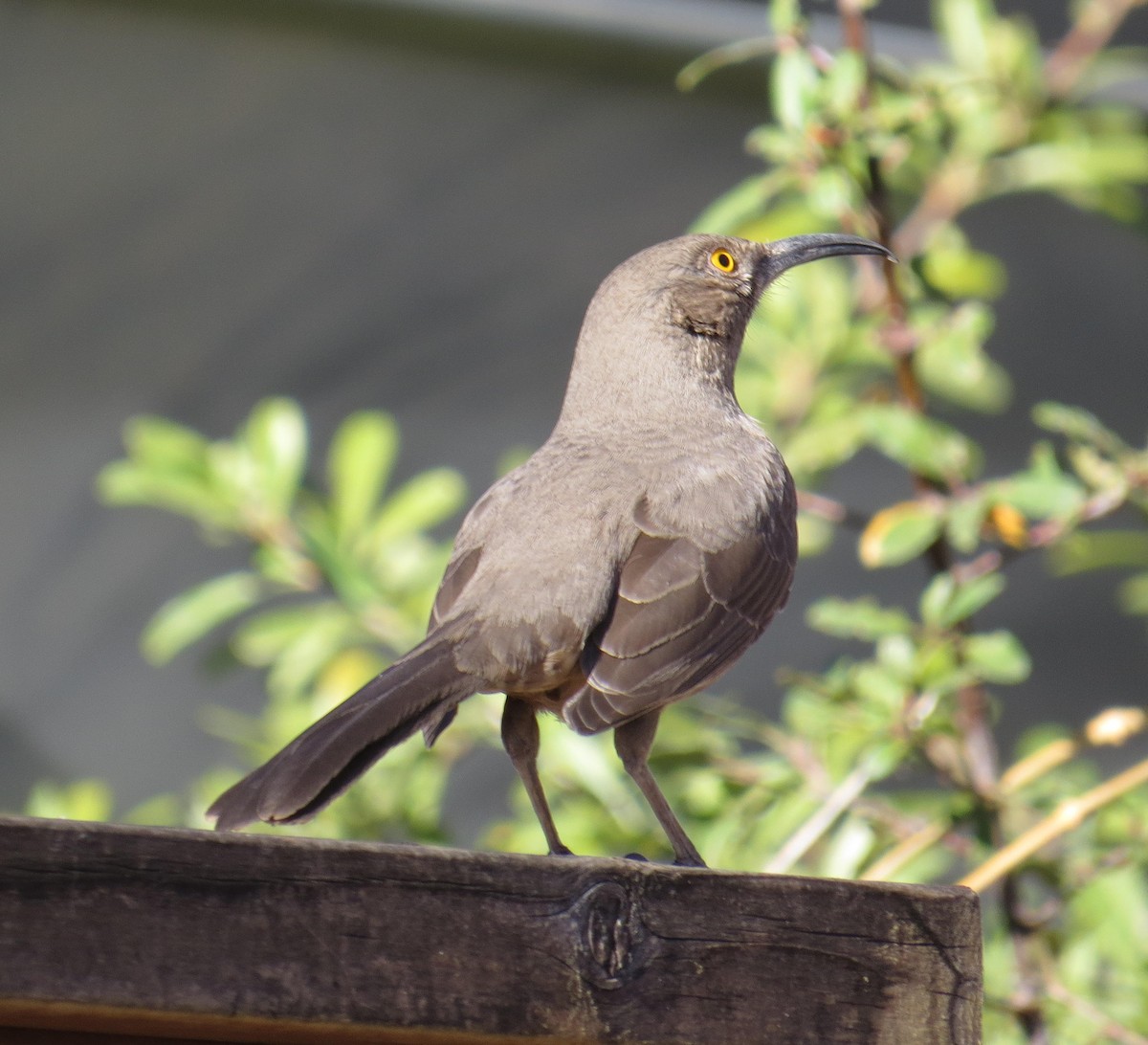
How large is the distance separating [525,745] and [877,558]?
992mm

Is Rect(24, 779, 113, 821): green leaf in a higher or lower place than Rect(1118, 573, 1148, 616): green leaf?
lower

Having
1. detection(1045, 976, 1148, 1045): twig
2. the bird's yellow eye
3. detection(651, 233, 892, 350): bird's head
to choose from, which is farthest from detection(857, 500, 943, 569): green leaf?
detection(1045, 976, 1148, 1045): twig

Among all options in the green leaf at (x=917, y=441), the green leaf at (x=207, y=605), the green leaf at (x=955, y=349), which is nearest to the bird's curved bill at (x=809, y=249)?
the green leaf at (x=955, y=349)

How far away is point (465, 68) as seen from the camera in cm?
571

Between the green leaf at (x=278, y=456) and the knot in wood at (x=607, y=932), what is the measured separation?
7.25 ft

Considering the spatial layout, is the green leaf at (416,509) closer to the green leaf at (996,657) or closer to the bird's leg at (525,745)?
the bird's leg at (525,745)

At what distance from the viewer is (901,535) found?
11.4ft

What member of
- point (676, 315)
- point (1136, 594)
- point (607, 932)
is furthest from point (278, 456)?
point (1136, 594)

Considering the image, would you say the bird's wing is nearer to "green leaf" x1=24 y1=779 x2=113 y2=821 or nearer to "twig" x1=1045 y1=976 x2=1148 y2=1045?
"twig" x1=1045 y1=976 x2=1148 y2=1045

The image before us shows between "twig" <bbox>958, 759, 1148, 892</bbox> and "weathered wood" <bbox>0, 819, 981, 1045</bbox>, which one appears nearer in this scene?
"weathered wood" <bbox>0, 819, 981, 1045</bbox>

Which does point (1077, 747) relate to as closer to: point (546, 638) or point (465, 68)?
point (546, 638)

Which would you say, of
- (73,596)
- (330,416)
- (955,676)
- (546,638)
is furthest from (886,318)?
(73,596)

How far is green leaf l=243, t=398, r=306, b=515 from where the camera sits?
3941 mm

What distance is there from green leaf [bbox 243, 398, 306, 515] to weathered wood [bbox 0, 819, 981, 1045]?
219 centimetres
